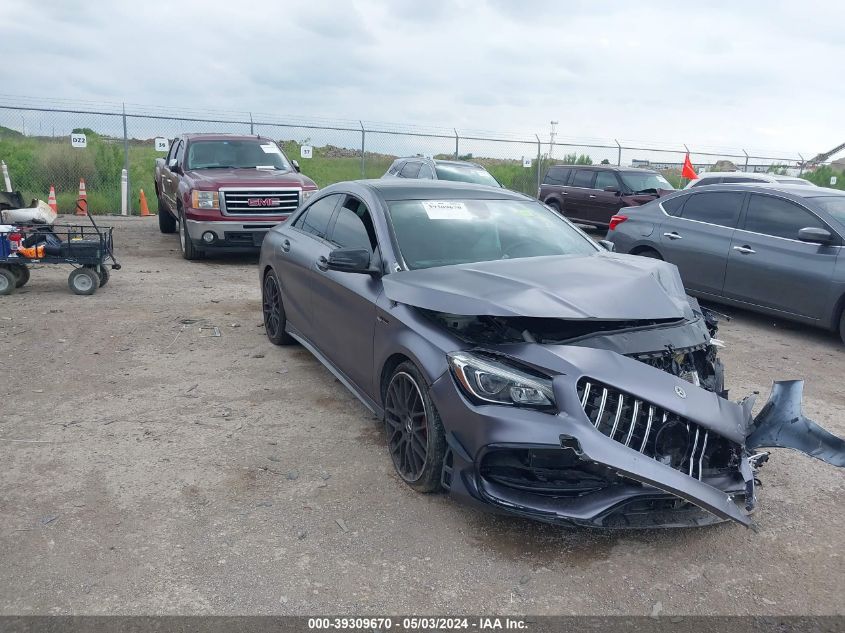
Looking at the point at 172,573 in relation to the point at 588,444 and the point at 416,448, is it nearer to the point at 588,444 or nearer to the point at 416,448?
the point at 416,448

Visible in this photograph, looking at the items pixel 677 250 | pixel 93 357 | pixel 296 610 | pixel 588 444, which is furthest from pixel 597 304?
pixel 677 250

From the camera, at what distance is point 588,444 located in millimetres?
3131

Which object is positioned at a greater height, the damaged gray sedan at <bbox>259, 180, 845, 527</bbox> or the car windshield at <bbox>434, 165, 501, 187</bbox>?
the car windshield at <bbox>434, 165, 501, 187</bbox>

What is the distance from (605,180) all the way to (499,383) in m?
14.2

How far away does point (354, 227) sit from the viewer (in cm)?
505

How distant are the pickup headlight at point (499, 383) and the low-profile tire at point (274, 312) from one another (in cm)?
320

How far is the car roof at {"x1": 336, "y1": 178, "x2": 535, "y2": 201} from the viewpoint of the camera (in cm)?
501

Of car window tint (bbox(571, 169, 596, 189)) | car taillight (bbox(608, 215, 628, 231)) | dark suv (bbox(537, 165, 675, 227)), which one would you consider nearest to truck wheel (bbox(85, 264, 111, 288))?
car taillight (bbox(608, 215, 628, 231))

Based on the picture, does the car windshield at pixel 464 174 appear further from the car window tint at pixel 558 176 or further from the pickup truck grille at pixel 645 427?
the pickup truck grille at pixel 645 427

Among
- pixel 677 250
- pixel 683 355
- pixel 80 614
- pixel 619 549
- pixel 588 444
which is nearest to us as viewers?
pixel 80 614

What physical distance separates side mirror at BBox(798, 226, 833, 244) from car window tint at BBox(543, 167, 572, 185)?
10402 mm

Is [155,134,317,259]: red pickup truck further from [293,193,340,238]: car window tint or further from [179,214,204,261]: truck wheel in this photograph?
[293,193,340,238]: car window tint

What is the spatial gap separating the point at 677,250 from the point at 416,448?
19.7 ft

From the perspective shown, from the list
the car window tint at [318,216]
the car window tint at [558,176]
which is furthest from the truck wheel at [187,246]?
the car window tint at [558,176]
